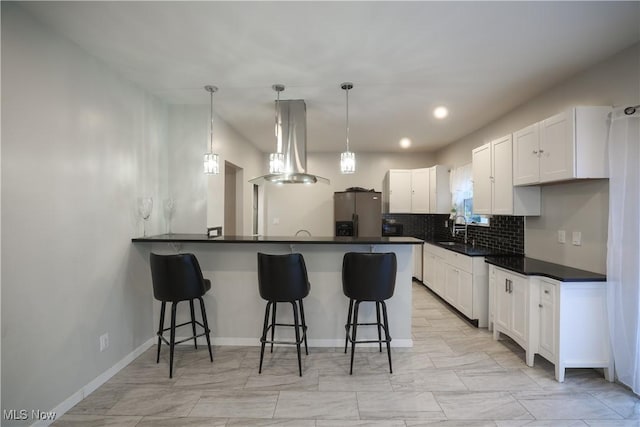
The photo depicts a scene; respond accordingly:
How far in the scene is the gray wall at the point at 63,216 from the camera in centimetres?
172

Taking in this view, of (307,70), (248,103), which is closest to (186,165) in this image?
(248,103)

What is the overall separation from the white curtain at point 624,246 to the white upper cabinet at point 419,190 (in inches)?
123

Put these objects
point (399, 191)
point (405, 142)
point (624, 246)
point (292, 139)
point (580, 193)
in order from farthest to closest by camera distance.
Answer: point (399, 191) → point (405, 142) → point (292, 139) → point (580, 193) → point (624, 246)

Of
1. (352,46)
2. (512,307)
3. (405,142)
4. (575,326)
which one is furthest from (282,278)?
(405,142)

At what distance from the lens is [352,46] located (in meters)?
2.21

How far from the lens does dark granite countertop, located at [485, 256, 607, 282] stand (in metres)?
2.33

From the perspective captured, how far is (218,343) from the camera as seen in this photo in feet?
9.98

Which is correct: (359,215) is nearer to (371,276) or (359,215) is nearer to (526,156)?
Result: (526,156)

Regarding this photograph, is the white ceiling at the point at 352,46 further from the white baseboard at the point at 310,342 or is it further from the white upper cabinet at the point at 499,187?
the white baseboard at the point at 310,342

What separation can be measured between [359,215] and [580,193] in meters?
3.24

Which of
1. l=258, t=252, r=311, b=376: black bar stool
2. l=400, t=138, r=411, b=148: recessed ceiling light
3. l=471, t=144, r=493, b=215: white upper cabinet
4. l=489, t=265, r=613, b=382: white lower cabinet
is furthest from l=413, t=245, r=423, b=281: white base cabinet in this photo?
l=258, t=252, r=311, b=376: black bar stool

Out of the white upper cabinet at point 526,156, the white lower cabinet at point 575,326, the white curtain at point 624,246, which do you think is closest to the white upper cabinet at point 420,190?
the white upper cabinet at point 526,156

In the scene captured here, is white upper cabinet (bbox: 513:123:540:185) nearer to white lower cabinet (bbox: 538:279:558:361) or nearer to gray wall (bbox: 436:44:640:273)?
gray wall (bbox: 436:44:640:273)

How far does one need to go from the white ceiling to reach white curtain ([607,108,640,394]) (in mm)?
729
